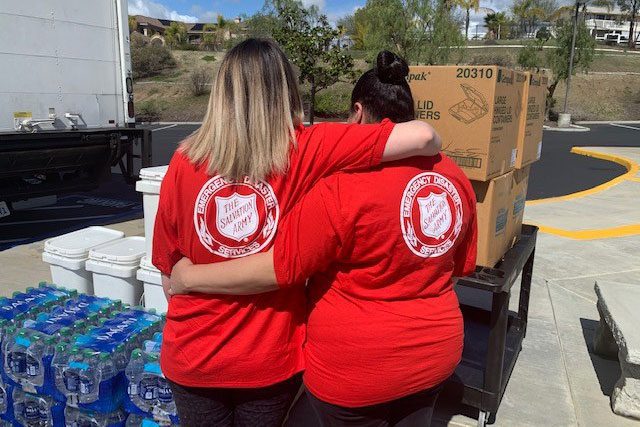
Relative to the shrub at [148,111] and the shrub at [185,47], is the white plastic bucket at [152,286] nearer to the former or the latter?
the shrub at [148,111]

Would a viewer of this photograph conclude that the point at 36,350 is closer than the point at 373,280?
No

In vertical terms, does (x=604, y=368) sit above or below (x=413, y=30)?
below

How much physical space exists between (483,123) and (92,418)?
7.34 ft

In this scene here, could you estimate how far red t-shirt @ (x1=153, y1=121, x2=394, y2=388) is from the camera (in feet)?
5.08

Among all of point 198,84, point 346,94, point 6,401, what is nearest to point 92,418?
point 6,401

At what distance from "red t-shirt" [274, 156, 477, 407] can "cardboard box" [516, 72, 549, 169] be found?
5.05ft

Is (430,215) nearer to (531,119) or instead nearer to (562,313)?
(531,119)

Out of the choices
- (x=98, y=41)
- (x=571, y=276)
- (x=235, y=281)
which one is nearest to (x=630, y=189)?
(x=571, y=276)

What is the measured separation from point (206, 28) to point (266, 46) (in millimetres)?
73132

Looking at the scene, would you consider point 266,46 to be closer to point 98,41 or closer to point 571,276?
point 571,276

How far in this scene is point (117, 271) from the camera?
3.49 meters

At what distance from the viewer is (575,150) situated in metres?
16.6

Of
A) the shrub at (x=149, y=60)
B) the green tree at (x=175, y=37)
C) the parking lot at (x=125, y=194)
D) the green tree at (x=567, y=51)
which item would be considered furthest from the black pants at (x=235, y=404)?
the green tree at (x=175, y=37)

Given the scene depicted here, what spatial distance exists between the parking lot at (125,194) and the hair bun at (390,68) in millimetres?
5907
